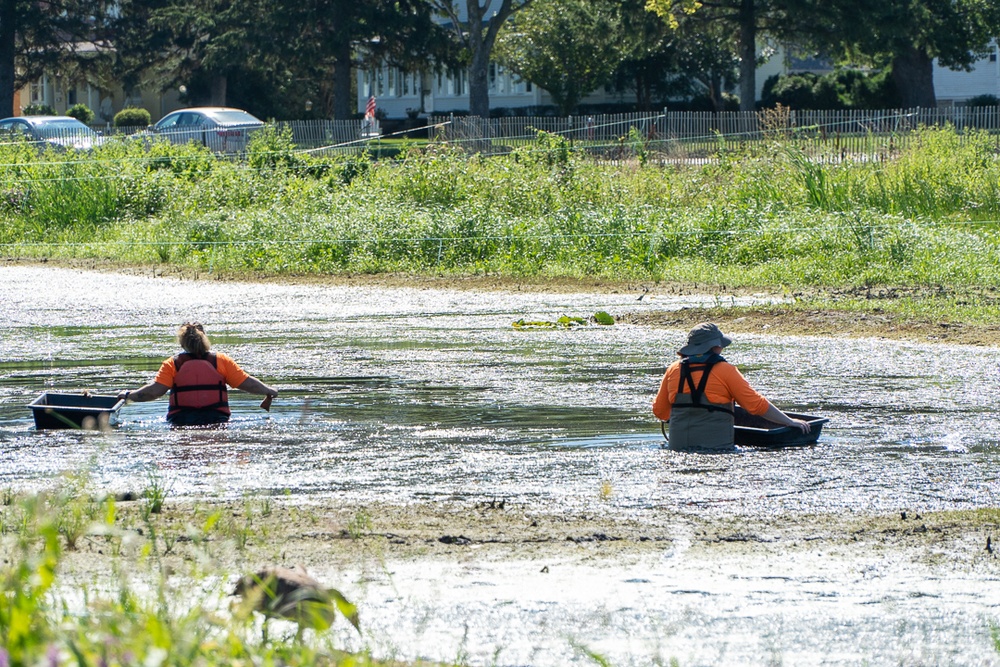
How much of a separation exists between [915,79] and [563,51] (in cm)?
1639

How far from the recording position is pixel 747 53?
54.3 metres

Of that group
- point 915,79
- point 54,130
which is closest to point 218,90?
point 54,130

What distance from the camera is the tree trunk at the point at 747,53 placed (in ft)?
176

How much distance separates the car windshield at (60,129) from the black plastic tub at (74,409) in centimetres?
3438

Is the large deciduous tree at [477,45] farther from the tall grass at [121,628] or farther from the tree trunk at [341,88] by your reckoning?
the tall grass at [121,628]

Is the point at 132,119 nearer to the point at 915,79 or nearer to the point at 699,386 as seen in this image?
the point at 915,79

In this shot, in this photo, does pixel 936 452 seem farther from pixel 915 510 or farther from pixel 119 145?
pixel 119 145

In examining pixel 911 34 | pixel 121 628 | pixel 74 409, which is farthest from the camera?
pixel 911 34

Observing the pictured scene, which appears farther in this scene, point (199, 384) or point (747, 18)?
point (747, 18)

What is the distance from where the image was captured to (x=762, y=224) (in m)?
22.6

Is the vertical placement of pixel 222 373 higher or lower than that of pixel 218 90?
lower

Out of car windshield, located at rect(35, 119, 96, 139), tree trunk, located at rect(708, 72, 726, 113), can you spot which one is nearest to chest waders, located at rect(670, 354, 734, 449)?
car windshield, located at rect(35, 119, 96, 139)

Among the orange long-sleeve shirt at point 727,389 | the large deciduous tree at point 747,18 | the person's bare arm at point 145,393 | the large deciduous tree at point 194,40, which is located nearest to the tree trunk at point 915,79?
the large deciduous tree at point 747,18

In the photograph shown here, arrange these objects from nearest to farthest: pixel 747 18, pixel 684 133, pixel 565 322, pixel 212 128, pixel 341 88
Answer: pixel 565 322, pixel 684 133, pixel 212 128, pixel 747 18, pixel 341 88
